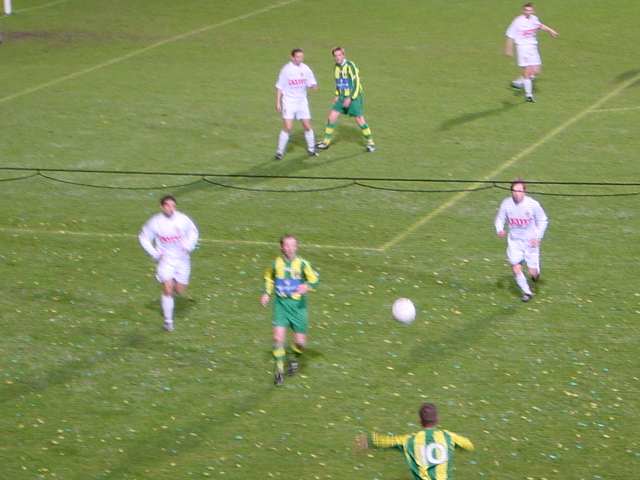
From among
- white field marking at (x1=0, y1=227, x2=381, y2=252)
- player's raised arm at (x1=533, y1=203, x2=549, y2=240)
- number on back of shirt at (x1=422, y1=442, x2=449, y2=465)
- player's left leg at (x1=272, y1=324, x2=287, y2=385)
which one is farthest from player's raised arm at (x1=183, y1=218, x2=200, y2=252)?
number on back of shirt at (x1=422, y1=442, x2=449, y2=465)

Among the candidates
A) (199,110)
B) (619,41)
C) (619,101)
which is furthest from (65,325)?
(619,41)

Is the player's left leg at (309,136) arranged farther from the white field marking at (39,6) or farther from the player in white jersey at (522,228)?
the white field marking at (39,6)

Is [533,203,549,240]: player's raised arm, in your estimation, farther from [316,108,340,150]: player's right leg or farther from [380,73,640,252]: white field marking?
[316,108,340,150]: player's right leg

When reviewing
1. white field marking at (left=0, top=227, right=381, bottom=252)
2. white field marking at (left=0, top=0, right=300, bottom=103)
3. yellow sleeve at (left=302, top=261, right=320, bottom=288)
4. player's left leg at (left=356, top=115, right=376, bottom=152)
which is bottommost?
yellow sleeve at (left=302, top=261, right=320, bottom=288)

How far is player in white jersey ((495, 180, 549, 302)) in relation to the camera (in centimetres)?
1984

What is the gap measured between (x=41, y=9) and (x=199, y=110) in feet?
48.3

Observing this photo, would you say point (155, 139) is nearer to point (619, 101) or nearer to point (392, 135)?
point (392, 135)

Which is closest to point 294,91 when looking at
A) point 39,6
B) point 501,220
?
point 501,220

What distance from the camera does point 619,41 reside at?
118ft

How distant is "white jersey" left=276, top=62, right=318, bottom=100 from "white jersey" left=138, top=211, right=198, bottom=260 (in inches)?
348

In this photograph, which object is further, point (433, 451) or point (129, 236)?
point (129, 236)

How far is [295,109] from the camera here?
2755 cm

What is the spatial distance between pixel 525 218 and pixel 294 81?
9.02 metres

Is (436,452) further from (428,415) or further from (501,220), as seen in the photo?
(501,220)
